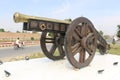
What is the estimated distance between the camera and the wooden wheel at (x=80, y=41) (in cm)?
399

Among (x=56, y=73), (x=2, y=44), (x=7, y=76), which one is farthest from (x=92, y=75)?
(x=2, y=44)

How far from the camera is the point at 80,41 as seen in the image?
430 cm

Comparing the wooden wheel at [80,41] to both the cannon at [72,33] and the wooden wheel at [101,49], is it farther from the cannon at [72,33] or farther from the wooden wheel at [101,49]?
the wooden wheel at [101,49]

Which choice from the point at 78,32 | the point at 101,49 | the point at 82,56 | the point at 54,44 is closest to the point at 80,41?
the point at 78,32

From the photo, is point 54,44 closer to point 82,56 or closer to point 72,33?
point 82,56

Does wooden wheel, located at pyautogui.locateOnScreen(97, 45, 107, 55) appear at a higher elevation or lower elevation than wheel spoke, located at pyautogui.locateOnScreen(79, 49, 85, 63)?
lower

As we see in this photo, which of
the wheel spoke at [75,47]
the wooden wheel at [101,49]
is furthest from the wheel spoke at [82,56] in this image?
the wooden wheel at [101,49]

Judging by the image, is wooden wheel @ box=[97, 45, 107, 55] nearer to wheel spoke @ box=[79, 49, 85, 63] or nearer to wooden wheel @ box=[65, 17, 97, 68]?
wooden wheel @ box=[65, 17, 97, 68]

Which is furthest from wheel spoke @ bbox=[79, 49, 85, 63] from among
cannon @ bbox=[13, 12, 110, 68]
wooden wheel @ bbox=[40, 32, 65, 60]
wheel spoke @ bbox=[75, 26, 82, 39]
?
wooden wheel @ bbox=[40, 32, 65, 60]

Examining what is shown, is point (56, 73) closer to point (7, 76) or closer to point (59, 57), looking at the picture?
point (7, 76)

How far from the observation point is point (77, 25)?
4.28 metres

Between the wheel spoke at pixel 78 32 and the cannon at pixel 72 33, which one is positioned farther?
the wheel spoke at pixel 78 32

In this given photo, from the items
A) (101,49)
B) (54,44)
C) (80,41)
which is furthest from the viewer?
(101,49)

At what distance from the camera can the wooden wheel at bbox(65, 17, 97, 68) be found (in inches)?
157
